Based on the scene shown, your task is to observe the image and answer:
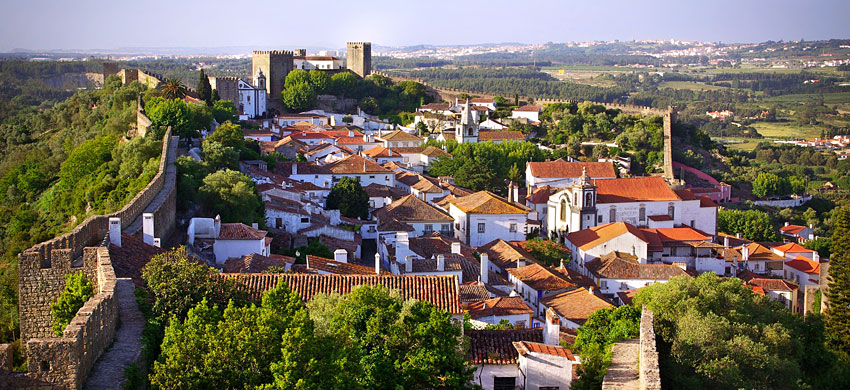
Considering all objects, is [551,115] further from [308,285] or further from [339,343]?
[339,343]

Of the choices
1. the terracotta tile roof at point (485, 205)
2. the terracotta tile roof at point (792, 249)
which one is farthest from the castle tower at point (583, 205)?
the terracotta tile roof at point (792, 249)

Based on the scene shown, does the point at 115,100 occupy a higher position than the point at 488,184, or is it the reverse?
the point at 115,100

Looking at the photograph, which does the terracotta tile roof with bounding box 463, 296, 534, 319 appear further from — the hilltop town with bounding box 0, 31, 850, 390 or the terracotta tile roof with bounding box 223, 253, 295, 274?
the terracotta tile roof with bounding box 223, 253, 295, 274

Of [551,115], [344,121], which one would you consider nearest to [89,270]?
[344,121]

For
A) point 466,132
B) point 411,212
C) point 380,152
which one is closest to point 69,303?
point 411,212

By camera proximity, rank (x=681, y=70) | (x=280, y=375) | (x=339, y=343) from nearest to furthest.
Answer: (x=280, y=375) < (x=339, y=343) < (x=681, y=70)

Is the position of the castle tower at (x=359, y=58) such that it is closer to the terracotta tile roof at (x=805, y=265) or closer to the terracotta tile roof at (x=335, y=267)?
the terracotta tile roof at (x=805, y=265)

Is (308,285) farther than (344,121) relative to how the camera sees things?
No
